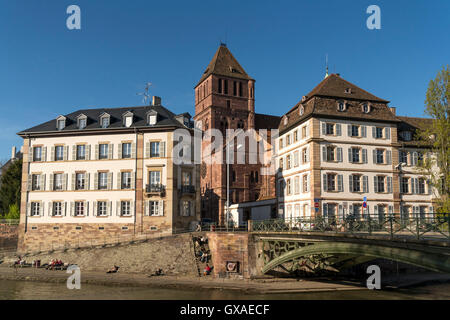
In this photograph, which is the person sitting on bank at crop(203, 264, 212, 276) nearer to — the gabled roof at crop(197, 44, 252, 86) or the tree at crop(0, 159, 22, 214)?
the tree at crop(0, 159, 22, 214)

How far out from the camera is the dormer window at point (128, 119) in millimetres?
45981

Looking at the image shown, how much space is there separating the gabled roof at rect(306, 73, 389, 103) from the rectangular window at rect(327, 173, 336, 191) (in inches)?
332

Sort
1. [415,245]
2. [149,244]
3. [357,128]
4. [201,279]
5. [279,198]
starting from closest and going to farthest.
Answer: [415,245], [201,279], [149,244], [357,128], [279,198]

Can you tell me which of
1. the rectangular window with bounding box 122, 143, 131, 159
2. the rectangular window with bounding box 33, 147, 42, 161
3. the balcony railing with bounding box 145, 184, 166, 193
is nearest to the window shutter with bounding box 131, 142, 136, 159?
the rectangular window with bounding box 122, 143, 131, 159

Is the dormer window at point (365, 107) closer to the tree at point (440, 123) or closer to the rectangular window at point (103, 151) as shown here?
the tree at point (440, 123)

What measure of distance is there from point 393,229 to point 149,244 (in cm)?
2527

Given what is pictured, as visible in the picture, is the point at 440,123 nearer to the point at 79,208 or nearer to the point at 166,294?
the point at 166,294

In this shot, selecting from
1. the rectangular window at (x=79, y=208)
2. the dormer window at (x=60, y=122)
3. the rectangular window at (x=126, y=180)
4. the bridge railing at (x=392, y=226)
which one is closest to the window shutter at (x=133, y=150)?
the rectangular window at (x=126, y=180)

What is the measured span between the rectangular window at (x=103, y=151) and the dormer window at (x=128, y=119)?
126 inches

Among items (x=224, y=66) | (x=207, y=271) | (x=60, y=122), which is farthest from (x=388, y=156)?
(x=224, y=66)

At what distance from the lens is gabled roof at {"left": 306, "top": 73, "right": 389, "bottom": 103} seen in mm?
43938

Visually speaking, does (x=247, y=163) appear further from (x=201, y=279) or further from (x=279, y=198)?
(x=201, y=279)

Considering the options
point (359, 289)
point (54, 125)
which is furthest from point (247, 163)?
point (359, 289)

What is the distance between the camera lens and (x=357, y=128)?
43.6m
